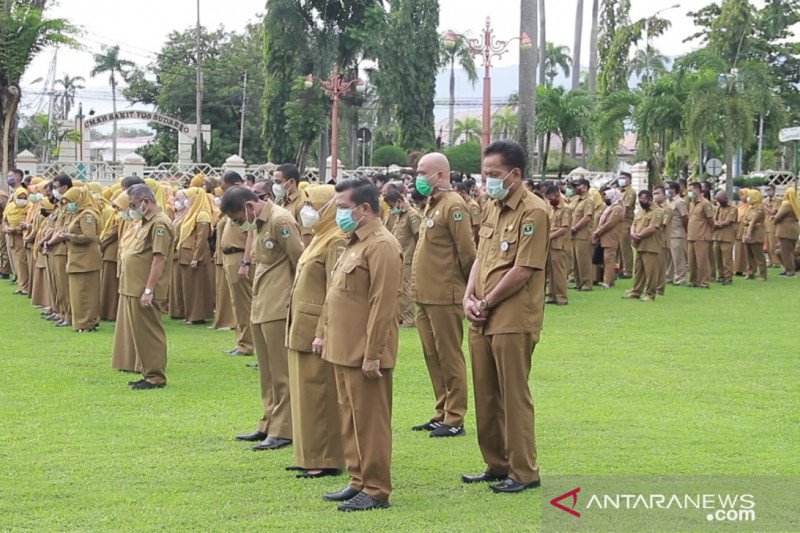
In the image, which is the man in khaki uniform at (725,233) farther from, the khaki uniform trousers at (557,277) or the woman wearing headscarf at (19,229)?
the woman wearing headscarf at (19,229)

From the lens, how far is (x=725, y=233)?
21.3 meters

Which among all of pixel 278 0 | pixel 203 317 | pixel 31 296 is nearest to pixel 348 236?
pixel 203 317

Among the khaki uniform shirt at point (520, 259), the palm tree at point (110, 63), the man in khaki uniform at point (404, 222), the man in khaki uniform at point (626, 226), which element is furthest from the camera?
the palm tree at point (110, 63)

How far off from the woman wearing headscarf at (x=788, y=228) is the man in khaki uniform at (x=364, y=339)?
17.7 metres

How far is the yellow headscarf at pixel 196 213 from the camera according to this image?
15016 millimetres

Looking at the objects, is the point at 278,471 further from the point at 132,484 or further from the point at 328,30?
the point at 328,30

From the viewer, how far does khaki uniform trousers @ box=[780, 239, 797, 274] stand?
22.4 m

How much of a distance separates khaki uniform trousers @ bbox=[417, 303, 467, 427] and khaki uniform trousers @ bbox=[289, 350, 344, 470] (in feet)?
4.91

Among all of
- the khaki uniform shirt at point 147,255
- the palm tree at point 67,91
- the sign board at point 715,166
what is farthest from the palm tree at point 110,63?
the khaki uniform shirt at point 147,255

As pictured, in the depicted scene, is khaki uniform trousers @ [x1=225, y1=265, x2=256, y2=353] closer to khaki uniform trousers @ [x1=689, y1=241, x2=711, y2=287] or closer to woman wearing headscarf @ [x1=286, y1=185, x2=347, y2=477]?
woman wearing headscarf @ [x1=286, y1=185, x2=347, y2=477]

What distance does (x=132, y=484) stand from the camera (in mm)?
6832

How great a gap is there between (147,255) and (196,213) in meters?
4.72

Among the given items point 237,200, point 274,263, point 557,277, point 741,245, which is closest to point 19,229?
point 557,277

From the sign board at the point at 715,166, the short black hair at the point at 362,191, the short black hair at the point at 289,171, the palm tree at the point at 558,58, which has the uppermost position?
the palm tree at the point at 558,58
